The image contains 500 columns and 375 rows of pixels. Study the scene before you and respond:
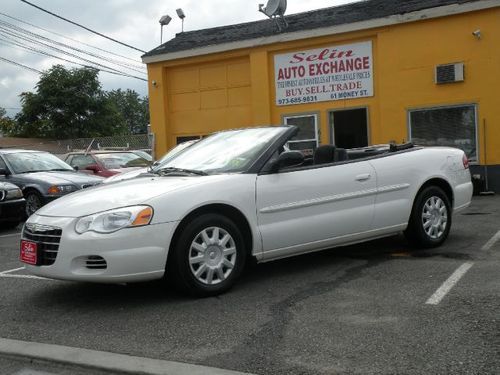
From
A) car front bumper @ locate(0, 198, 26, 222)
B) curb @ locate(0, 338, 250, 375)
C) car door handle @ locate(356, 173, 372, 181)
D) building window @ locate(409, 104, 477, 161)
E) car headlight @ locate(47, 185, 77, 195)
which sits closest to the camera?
curb @ locate(0, 338, 250, 375)

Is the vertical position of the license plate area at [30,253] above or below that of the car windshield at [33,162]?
below

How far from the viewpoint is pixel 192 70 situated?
53.0ft

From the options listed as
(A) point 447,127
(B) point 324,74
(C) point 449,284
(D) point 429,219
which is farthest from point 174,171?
(B) point 324,74

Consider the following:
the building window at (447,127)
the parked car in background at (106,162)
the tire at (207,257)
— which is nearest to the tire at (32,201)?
the parked car in background at (106,162)

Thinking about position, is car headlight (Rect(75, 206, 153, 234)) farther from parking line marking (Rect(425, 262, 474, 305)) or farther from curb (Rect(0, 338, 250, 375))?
parking line marking (Rect(425, 262, 474, 305))

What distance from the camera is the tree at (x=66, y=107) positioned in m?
48.5

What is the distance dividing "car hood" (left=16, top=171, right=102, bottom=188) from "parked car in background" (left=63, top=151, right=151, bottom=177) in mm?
1604

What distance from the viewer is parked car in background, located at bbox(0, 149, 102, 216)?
438 inches

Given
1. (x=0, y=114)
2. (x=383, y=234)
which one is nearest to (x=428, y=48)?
(x=383, y=234)

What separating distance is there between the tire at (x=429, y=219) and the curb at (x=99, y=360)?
3595 mm

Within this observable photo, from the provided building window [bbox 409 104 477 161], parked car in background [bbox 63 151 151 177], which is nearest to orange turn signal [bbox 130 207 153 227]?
parked car in background [bbox 63 151 151 177]

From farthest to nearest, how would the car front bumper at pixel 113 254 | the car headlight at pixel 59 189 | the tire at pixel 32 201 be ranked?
the tire at pixel 32 201
the car headlight at pixel 59 189
the car front bumper at pixel 113 254

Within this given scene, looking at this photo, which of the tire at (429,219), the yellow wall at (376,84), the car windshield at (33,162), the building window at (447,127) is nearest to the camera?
the tire at (429,219)

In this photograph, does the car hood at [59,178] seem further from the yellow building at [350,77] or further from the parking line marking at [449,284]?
the parking line marking at [449,284]
